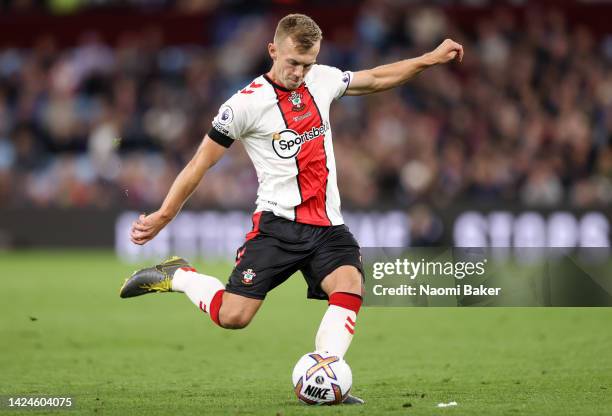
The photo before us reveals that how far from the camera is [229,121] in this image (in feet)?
22.4

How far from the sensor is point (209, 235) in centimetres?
1961

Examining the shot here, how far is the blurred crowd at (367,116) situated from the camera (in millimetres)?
18391

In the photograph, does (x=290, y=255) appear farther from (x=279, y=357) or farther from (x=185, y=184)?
(x=279, y=357)

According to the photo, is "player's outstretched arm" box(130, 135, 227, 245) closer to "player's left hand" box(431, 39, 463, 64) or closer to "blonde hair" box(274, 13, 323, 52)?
"blonde hair" box(274, 13, 323, 52)

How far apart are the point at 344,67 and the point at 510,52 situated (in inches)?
120

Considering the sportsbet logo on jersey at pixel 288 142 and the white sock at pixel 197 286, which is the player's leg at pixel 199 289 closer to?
the white sock at pixel 197 286

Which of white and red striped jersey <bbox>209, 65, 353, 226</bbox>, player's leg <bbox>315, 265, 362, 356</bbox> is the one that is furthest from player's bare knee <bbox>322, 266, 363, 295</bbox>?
white and red striped jersey <bbox>209, 65, 353, 226</bbox>

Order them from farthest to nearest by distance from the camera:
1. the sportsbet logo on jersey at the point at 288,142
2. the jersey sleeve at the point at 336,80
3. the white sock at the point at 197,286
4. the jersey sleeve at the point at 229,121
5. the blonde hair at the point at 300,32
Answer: the white sock at the point at 197,286
the jersey sleeve at the point at 336,80
the sportsbet logo on jersey at the point at 288,142
the jersey sleeve at the point at 229,121
the blonde hair at the point at 300,32

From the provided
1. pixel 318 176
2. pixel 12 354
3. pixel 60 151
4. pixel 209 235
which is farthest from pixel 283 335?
pixel 60 151

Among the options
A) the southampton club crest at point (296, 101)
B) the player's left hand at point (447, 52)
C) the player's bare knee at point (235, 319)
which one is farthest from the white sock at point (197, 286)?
the player's left hand at point (447, 52)

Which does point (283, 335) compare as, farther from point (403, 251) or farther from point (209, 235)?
point (209, 235)

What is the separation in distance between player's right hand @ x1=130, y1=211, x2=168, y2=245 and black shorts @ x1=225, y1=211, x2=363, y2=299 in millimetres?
586

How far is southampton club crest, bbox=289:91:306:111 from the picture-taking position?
6984 millimetres

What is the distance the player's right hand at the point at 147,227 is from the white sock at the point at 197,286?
0.61 metres
